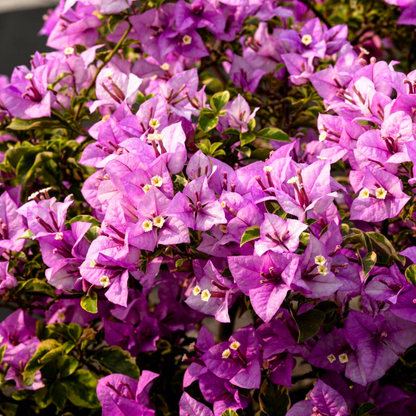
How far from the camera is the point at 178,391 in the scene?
123 centimetres

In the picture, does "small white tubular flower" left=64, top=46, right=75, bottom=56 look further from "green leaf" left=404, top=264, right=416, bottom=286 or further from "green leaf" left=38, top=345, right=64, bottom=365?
"green leaf" left=404, top=264, right=416, bottom=286

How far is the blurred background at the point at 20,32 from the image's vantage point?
3420 millimetres

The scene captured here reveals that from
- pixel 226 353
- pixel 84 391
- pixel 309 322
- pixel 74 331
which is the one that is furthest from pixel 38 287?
pixel 309 322

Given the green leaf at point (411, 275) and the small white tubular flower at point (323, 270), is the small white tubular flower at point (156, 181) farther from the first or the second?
the green leaf at point (411, 275)

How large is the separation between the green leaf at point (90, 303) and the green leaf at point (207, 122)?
0.33m

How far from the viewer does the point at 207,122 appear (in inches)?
40.9

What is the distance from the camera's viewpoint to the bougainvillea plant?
33.3 inches

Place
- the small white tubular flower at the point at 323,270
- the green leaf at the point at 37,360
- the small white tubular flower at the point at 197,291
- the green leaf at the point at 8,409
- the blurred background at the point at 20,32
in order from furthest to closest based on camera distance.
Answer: the blurred background at the point at 20,32 < the green leaf at the point at 8,409 < the green leaf at the point at 37,360 < the small white tubular flower at the point at 197,291 < the small white tubular flower at the point at 323,270

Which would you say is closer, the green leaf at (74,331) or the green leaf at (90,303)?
the green leaf at (90,303)

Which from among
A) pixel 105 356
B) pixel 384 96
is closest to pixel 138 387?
pixel 105 356

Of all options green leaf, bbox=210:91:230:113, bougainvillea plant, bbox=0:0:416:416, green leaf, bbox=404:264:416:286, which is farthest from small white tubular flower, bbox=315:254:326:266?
green leaf, bbox=210:91:230:113

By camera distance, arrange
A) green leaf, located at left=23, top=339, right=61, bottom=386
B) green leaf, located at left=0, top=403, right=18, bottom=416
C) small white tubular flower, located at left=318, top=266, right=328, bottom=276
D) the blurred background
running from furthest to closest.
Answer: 1. the blurred background
2. green leaf, located at left=0, top=403, right=18, bottom=416
3. green leaf, located at left=23, top=339, right=61, bottom=386
4. small white tubular flower, located at left=318, top=266, right=328, bottom=276

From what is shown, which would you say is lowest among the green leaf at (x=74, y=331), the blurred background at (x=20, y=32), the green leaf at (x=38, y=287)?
the blurred background at (x=20, y=32)

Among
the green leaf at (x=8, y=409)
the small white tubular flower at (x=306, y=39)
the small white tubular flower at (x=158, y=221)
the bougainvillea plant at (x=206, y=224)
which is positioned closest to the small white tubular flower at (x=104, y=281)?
the bougainvillea plant at (x=206, y=224)
